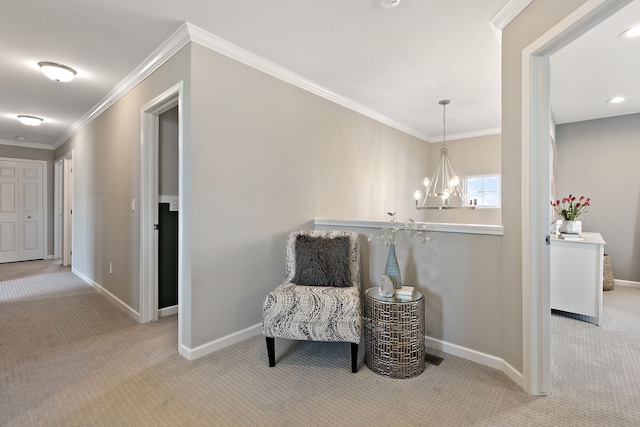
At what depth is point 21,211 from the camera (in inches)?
241

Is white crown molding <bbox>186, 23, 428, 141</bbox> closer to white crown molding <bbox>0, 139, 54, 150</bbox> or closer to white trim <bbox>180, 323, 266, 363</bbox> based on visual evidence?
white trim <bbox>180, 323, 266, 363</bbox>

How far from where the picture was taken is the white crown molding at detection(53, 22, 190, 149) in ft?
7.79

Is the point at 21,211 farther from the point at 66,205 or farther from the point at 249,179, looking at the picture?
the point at 249,179

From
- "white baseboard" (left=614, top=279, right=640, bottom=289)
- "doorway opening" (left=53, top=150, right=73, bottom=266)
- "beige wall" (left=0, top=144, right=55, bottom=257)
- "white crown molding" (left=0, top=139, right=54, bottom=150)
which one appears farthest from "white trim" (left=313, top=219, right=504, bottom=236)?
"white crown molding" (left=0, top=139, right=54, bottom=150)

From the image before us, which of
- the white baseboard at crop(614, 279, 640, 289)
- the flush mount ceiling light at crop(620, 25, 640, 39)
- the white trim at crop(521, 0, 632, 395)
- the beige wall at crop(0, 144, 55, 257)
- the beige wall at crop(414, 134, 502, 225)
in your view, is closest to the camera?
the white trim at crop(521, 0, 632, 395)

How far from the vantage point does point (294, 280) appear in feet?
8.45

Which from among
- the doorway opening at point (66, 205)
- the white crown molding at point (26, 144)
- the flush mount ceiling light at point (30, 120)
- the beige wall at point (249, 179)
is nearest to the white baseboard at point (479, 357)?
the beige wall at point (249, 179)

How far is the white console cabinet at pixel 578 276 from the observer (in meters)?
2.94

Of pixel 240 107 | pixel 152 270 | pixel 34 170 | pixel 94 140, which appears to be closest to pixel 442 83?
pixel 240 107

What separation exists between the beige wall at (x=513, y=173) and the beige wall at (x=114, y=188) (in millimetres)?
2322

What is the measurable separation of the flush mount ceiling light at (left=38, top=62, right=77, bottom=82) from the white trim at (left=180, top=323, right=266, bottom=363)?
9.08 feet

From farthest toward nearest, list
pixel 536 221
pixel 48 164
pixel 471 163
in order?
pixel 48 164 < pixel 471 163 < pixel 536 221

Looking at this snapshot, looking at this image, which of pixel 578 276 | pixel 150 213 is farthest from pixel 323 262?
pixel 578 276

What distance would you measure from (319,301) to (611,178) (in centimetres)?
507
